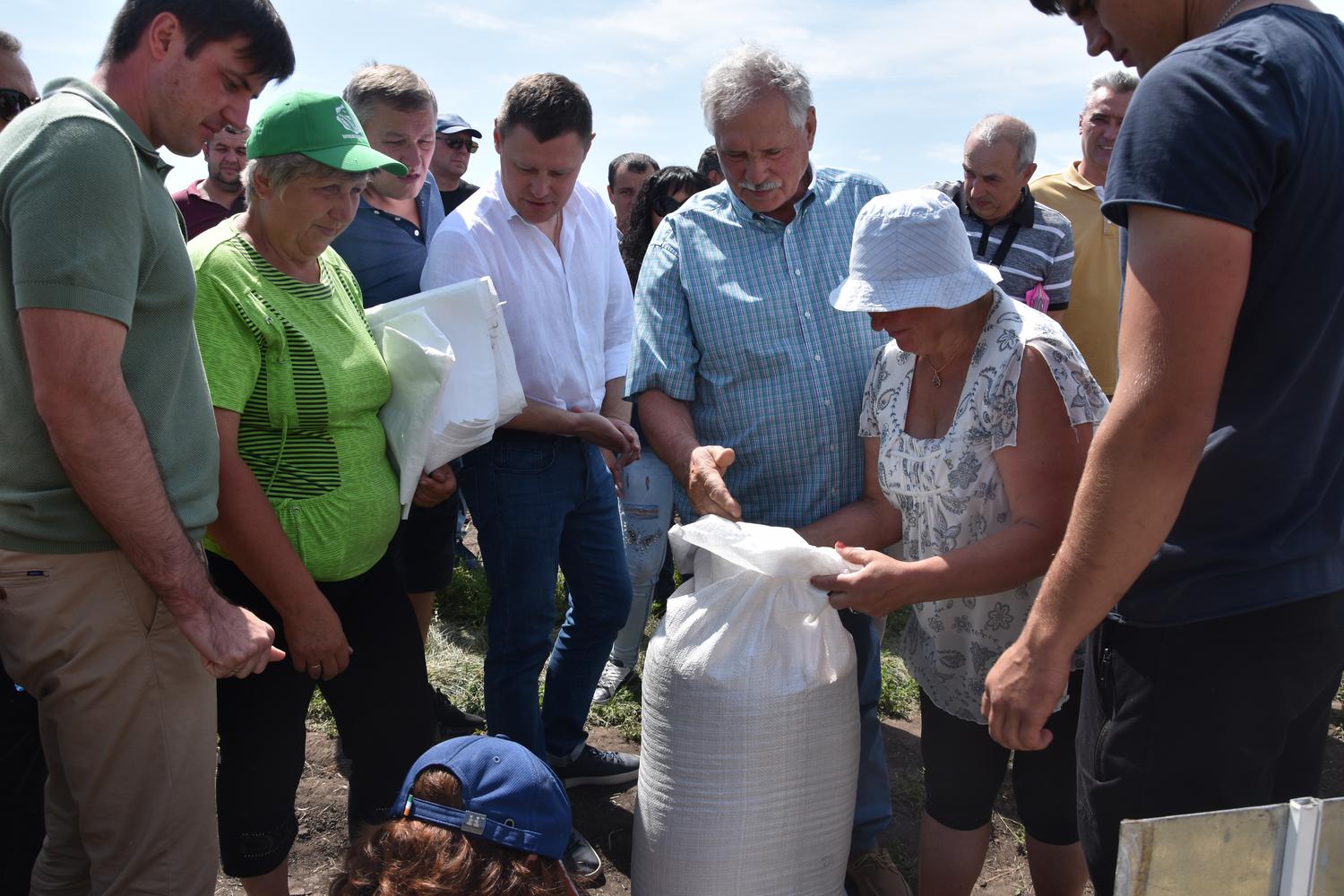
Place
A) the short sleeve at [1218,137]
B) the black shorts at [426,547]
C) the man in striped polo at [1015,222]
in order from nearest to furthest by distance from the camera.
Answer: the short sleeve at [1218,137]
the black shorts at [426,547]
the man in striped polo at [1015,222]

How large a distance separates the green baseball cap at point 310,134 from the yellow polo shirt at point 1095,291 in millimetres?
2857

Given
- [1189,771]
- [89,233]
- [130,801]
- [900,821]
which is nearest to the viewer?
[1189,771]

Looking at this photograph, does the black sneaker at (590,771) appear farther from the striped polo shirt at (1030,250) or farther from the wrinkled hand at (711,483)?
the striped polo shirt at (1030,250)

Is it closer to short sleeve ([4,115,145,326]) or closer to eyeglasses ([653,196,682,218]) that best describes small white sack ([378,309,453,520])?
short sleeve ([4,115,145,326])

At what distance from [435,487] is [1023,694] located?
1618mm

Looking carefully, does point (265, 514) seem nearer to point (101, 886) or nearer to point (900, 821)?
point (101, 886)

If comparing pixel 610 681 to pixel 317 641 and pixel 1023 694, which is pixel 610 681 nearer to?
pixel 317 641

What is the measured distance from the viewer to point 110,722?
173 centimetres

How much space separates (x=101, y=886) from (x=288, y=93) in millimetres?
1580

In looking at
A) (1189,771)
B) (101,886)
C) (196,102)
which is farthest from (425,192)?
(1189,771)

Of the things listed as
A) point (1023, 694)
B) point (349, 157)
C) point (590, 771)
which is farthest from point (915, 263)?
point (590, 771)

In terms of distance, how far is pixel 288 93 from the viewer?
2.18m

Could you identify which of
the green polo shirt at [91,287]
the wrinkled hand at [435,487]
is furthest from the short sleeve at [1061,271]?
the green polo shirt at [91,287]

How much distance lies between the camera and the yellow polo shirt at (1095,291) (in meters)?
3.99
